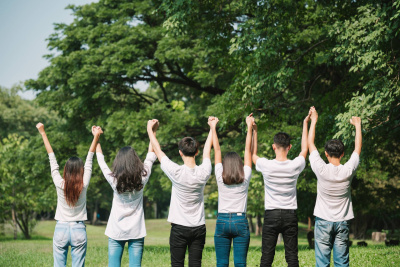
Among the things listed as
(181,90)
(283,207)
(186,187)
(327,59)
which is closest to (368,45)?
(327,59)

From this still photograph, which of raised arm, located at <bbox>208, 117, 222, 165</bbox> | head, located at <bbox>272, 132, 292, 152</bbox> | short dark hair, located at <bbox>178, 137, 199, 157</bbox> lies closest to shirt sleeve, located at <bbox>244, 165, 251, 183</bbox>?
raised arm, located at <bbox>208, 117, 222, 165</bbox>

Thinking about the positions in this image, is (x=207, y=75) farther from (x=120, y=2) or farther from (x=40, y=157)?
(x=40, y=157)

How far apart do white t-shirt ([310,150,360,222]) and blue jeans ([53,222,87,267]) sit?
2938 mm


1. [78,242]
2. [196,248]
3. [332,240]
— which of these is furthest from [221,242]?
[78,242]

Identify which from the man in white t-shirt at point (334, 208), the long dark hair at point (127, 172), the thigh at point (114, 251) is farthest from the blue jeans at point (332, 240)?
the thigh at point (114, 251)

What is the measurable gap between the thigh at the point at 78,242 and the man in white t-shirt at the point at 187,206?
1185 millimetres

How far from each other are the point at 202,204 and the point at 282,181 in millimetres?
1016

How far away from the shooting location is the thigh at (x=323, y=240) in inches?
228

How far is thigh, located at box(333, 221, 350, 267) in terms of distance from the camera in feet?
19.0

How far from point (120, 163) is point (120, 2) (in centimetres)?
1845

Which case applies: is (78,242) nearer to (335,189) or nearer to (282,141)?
(282,141)

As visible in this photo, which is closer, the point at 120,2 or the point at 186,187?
the point at 186,187

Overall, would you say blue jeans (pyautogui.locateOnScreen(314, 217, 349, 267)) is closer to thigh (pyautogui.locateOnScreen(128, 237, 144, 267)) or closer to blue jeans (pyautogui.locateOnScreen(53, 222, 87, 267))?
thigh (pyautogui.locateOnScreen(128, 237, 144, 267))

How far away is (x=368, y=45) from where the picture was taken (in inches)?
446
